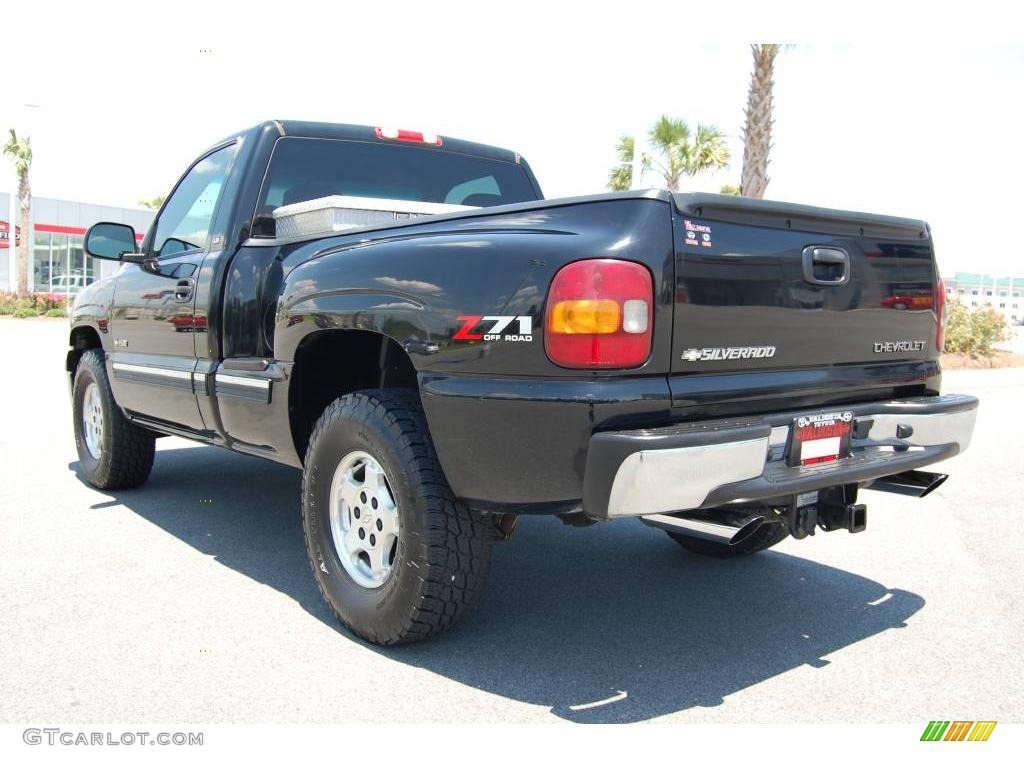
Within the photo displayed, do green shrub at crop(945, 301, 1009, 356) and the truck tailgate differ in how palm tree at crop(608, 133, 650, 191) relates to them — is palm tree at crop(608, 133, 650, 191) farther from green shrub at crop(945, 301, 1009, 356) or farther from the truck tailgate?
the truck tailgate

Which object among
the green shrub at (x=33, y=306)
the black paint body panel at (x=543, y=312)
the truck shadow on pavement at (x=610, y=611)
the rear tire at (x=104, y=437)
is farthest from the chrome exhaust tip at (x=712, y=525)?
the green shrub at (x=33, y=306)

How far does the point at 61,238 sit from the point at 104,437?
135ft

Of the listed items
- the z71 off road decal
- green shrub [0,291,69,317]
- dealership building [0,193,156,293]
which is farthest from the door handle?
dealership building [0,193,156,293]

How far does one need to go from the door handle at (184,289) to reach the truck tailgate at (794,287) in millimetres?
2577

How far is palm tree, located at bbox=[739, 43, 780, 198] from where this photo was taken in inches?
579

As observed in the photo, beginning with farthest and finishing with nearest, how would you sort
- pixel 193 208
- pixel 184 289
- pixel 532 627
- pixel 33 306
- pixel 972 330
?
pixel 33 306, pixel 972 330, pixel 193 208, pixel 184 289, pixel 532 627

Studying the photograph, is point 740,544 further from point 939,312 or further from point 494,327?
point 494,327

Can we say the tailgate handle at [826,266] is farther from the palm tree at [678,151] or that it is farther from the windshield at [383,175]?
the palm tree at [678,151]

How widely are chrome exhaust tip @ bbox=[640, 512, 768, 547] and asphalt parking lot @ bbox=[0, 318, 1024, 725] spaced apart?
490 mm

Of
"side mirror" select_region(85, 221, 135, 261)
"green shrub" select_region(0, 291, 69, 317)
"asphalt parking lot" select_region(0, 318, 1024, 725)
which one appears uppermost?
"side mirror" select_region(85, 221, 135, 261)

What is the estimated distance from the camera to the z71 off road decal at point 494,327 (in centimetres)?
274

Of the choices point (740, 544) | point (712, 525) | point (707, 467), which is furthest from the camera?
point (740, 544)

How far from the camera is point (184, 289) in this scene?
443 cm

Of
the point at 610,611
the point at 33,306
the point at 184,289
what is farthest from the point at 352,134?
the point at 33,306
